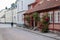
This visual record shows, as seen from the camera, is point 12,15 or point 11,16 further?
point 11,16

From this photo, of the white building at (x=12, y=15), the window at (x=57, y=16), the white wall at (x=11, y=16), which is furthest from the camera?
the white building at (x=12, y=15)

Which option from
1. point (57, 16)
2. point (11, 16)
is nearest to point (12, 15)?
point (11, 16)

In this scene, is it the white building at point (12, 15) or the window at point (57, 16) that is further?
the white building at point (12, 15)

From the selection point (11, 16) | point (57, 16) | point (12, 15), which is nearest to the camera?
point (57, 16)

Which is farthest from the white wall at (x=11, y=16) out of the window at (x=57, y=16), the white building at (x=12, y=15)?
the window at (x=57, y=16)

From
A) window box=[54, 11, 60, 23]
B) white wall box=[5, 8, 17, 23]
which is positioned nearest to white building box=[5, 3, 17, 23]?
white wall box=[5, 8, 17, 23]

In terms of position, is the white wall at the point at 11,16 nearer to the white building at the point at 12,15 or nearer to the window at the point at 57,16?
the white building at the point at 12,15

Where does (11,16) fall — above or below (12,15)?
below

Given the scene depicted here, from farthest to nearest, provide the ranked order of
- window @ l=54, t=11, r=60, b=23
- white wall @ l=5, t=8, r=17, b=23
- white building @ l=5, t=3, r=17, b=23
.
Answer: white building @ l=5, t=3, r=17, b=23 < white wall @ l=5, t=8, r=17, b=23 < window @ l=54, t=11, r=60, b=23

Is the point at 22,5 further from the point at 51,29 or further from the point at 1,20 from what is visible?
the point at 1,20

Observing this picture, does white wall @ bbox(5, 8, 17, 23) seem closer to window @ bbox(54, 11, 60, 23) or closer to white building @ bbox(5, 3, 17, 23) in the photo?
white building @ bbox(5, 3, 17, 23)

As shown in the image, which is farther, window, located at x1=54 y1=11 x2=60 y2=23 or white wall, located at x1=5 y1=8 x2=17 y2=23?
white wall, located at x1=5 y1=8 x2=17 y2=23

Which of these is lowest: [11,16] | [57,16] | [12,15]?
[57,16]

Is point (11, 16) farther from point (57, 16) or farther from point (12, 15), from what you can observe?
point (57, 16)
